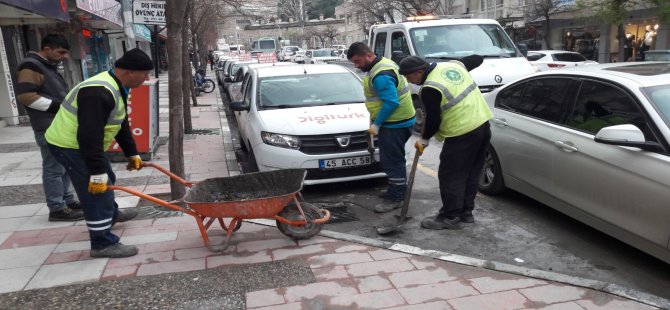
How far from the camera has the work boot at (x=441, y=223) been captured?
193 inches

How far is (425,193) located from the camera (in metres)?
6.19

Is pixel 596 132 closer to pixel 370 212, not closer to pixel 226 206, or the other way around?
pixel 370 212

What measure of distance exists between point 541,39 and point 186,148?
101 feet

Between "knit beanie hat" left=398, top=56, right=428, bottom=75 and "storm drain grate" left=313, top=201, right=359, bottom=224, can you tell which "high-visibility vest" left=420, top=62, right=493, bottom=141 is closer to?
"knit beanie hat" left=398, top=56, right=428, bottom=75

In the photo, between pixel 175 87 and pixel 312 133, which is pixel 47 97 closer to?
pixel 175 87

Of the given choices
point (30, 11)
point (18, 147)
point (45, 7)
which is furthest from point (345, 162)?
point (45, 7)

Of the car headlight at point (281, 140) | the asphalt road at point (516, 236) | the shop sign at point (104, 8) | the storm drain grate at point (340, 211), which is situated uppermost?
the shop sign at point (104, 8)

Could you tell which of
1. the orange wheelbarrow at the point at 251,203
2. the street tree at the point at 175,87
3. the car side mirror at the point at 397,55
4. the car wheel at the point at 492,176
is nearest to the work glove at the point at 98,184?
the orange wheelbarrow at the point at 251,203

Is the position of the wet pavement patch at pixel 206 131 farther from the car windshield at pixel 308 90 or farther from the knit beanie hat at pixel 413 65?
the knit beanie hat at pixel 413 65

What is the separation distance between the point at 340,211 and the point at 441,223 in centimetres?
120

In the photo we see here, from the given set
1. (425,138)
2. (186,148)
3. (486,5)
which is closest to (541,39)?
(486,5)

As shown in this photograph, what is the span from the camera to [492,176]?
5.82m

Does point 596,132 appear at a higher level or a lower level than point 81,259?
higher

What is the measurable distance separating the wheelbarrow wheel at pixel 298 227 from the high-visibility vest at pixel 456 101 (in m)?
1.44
